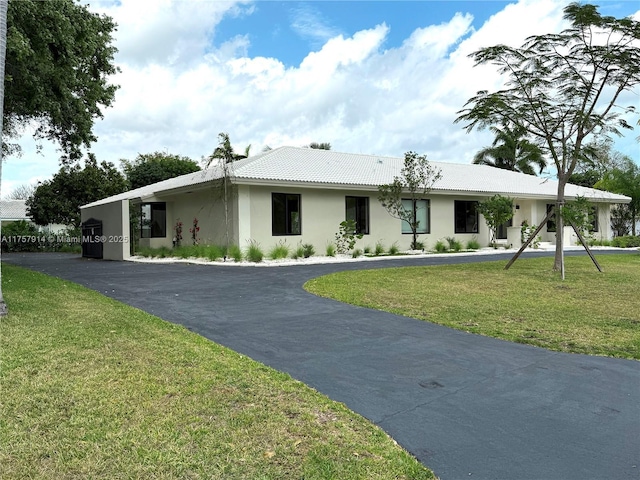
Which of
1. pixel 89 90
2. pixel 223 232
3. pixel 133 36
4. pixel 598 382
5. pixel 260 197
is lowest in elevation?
pixel 598 382

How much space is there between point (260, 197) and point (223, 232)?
2040 millimetres

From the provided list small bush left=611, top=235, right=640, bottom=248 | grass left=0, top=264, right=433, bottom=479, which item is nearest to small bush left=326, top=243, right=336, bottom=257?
grass left=0, top=264, right=433, bottom=479

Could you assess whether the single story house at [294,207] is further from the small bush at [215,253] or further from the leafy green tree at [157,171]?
the leafy green tree at [157,171]

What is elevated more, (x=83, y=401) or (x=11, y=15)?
(x=11, y=15)

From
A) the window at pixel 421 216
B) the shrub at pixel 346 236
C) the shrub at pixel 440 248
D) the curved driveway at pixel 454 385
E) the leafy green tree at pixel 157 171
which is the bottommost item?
the curved driveway at pixel 454 385

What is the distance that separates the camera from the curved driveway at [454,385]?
10.4ft

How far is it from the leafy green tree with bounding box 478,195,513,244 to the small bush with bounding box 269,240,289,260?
34.3ft

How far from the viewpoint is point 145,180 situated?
39594 mm

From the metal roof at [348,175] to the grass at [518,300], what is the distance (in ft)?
21.2

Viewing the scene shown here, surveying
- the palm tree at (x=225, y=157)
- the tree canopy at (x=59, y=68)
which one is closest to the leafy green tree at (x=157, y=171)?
the palm tree at (x=225, y=157)

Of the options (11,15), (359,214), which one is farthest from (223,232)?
(11,15)

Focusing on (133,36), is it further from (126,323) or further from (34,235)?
(34,235)

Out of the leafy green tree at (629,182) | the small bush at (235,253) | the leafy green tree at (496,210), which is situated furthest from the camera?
the leafy green tree at (629,182)

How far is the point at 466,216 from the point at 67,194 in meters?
25.9
